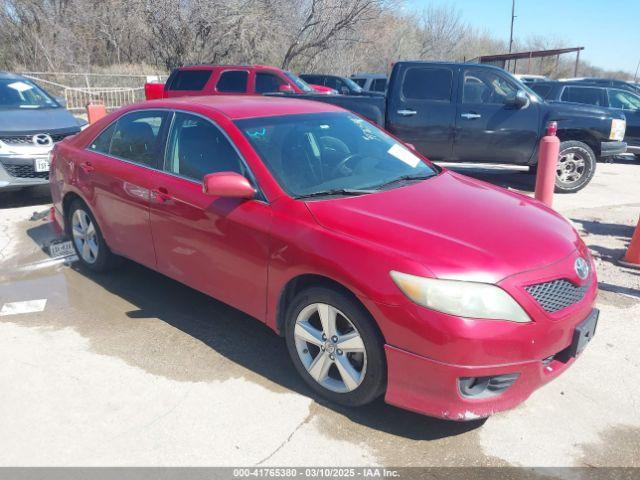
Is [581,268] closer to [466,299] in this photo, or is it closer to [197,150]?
[466,299]

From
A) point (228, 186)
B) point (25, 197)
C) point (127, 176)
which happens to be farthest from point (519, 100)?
point (25, 197)

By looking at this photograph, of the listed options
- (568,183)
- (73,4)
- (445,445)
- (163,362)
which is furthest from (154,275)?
(73,4)

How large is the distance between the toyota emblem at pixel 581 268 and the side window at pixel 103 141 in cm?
365

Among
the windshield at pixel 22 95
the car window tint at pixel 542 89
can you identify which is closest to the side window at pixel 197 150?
the windshield at pixel 22 95

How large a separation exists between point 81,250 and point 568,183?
7.02 m

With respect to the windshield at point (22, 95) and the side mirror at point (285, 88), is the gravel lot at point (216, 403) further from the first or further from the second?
the side mirror at point (285, 88)

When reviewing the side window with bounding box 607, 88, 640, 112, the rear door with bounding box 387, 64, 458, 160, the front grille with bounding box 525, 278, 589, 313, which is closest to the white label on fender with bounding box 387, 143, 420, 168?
the front grille with bounding box 525, 278, 589, 313

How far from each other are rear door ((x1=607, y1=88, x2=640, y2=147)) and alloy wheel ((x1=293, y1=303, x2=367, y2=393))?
10.8 m

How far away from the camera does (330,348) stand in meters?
3.07

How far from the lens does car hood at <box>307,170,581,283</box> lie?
2736 mm

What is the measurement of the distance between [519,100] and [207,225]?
6096 mm

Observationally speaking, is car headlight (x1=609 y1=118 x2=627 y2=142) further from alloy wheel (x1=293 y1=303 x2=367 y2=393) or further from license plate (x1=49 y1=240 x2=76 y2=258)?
license plate (x1=49 y1=240 x2=76 y2=258)

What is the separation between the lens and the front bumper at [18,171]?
6.99m

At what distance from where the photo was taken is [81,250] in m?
5.16
